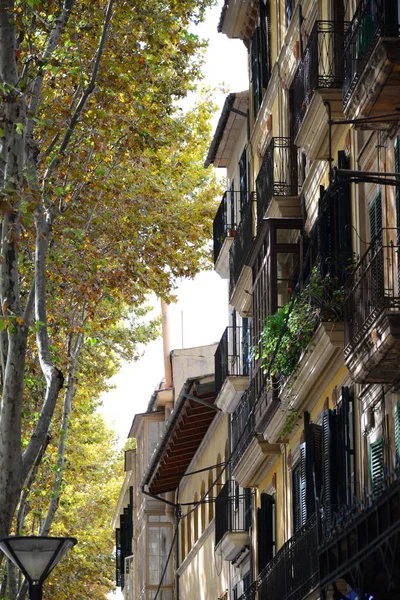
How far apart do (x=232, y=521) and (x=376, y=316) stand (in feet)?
46.4

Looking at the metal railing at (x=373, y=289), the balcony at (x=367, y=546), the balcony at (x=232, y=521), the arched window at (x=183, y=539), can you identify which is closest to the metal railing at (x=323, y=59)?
the metal railing at (x=373, y=289)

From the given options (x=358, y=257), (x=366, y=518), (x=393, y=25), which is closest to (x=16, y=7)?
(x=358, y=257)

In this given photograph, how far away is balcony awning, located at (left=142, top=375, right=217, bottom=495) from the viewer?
A: 34.4 m

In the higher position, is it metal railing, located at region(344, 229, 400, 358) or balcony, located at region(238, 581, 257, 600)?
metal railing, located at region(344, 229, 400, 358)

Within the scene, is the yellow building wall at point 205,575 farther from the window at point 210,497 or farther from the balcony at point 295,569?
the balcony at point 295,569

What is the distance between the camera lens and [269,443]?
977 inches

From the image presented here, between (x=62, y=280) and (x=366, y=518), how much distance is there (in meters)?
17.8

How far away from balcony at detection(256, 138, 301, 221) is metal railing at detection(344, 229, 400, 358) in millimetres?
5916

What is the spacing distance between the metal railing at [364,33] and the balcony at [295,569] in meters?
5.11

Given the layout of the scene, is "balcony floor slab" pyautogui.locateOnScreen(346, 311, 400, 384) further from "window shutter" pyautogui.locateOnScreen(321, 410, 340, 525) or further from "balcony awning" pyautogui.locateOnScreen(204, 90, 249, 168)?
"balcony awning" pyautogui.locateOnScreen(204, 90, 249, 168)

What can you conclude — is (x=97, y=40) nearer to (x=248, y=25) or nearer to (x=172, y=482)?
(x=248, y=25)

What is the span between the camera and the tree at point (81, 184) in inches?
795

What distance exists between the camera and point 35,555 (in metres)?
17.5

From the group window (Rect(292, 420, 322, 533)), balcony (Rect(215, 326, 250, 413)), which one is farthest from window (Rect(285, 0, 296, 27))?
window (Rect(292, 420, 322, 533))
